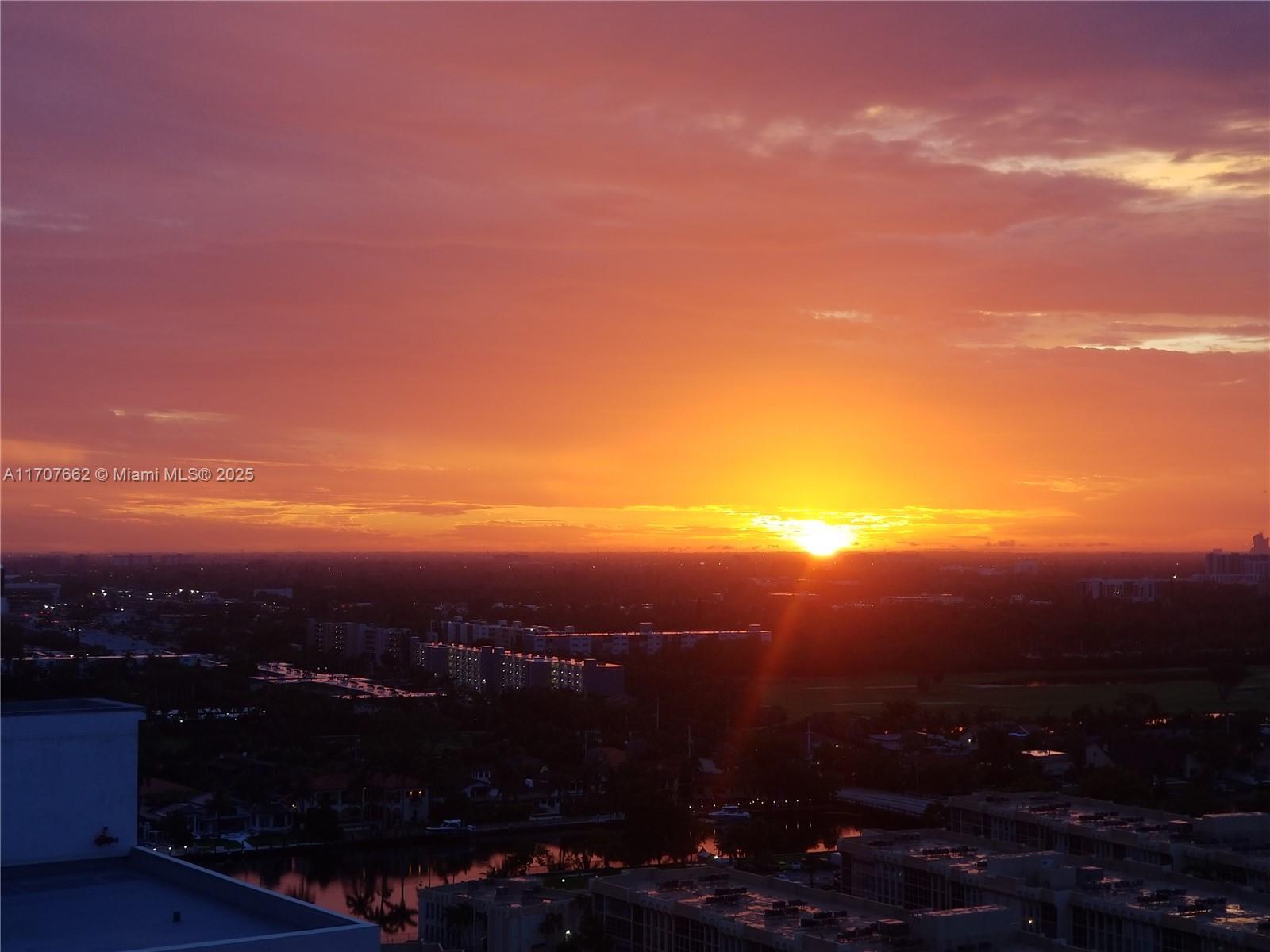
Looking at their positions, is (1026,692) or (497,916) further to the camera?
(1026,692)

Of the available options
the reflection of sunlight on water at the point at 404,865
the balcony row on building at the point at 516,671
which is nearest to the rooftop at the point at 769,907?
the reflection of sunlight on water at the point at 404,865

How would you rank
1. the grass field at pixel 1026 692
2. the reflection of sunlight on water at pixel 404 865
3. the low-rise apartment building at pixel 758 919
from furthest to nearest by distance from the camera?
the grass field at pixel 1026 692 → the reflection of sunlight on water at pixel 404 865 → the low-rise apartment building at pixel 758 919

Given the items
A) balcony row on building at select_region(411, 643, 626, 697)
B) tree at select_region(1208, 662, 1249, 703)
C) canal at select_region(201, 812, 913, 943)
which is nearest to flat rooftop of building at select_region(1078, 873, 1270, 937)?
canal at select_region(201, 812, 913, 943)

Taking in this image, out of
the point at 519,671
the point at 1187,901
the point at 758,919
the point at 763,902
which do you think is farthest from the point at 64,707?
the point at 519,671

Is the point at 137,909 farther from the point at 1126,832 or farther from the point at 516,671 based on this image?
the point at 516,671

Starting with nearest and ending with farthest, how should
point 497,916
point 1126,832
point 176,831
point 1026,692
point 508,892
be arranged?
point 497,916 → point 1126,832 → point 508,892 → point 176,831 → point 1026,692

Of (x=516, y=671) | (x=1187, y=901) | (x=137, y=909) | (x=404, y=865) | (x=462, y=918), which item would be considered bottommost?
(x=404, y=865)

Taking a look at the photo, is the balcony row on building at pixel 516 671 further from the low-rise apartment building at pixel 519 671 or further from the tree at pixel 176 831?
the tree at pixel 176 831
